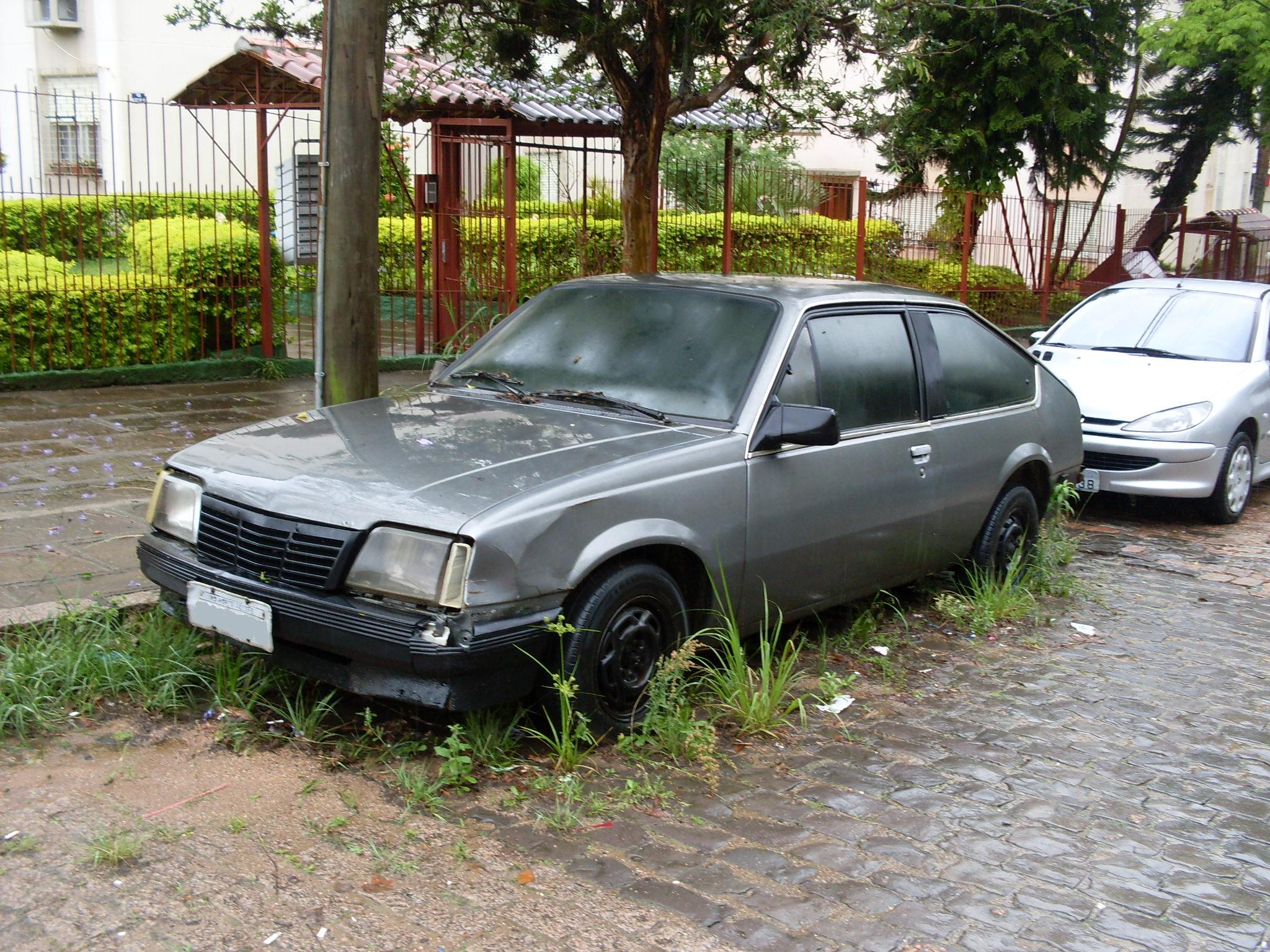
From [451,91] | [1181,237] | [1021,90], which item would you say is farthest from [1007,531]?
[1181,237]

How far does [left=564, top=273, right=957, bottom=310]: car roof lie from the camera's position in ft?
17.5

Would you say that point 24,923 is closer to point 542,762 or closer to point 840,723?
point 542,762

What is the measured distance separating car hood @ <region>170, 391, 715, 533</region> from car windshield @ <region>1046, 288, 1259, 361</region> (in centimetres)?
589

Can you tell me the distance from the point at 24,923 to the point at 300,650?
1157mm

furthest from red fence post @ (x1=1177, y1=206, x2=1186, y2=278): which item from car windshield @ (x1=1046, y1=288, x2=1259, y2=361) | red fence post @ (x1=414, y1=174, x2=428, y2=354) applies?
red fence post @ (x1=414, y1=174, x2=428, y2=354)

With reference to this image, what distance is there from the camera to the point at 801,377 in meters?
5.09

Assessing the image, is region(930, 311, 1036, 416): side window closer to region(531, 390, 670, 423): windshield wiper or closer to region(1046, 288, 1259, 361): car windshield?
region(531, 390, 670, 423): windshield wiper

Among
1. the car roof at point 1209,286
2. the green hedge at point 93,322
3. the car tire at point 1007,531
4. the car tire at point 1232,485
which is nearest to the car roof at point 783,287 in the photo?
the car tire at point 1007,531

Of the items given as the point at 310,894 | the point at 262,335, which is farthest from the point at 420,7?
the point at 310,894

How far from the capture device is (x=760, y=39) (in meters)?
8.35

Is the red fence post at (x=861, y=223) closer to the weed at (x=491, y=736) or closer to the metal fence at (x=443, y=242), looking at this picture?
the metal fence at (x=443, y=242)

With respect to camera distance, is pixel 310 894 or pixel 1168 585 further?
pixel 1168 585

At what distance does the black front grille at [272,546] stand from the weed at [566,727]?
2.36 ft

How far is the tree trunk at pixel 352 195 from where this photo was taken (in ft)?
18.2
